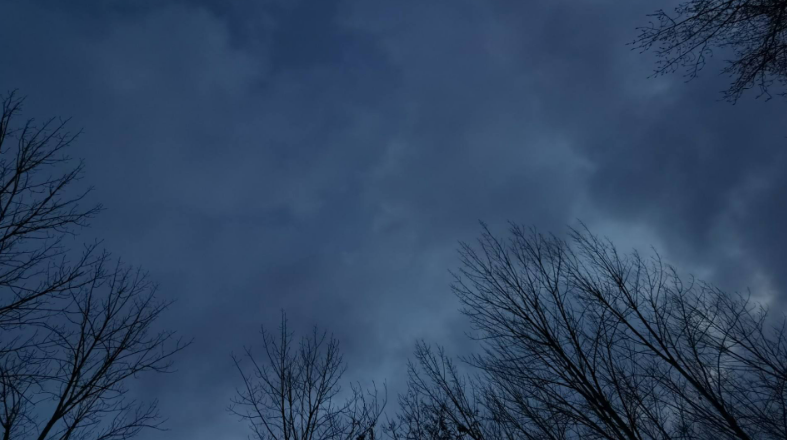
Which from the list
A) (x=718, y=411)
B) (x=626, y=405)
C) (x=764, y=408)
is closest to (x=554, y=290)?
(x=626, y=405)

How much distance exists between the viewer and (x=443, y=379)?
27.8 ft

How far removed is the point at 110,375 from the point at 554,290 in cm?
761

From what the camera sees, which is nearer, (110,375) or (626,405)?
(626,405)

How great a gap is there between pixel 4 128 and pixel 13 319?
278 centimetres

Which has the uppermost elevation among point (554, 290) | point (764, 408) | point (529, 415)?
point (554, 290)

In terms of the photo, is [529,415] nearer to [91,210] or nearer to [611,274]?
[611,274]

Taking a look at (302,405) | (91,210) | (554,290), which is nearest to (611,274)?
(554,290)

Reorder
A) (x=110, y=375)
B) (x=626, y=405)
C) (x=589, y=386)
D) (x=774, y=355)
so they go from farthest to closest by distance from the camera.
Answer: (x=110, y=375) < (x=774, y=355) < (x=626, y=405) < (x=589, y=386)

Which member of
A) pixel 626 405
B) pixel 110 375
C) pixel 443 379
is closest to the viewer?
pixel 626 405

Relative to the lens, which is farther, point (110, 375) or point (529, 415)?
point (110, 375)

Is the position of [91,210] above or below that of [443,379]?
above

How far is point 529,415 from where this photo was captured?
5.75 meters

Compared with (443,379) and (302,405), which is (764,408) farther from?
(302,405)

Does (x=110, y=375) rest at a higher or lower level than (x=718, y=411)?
higher
